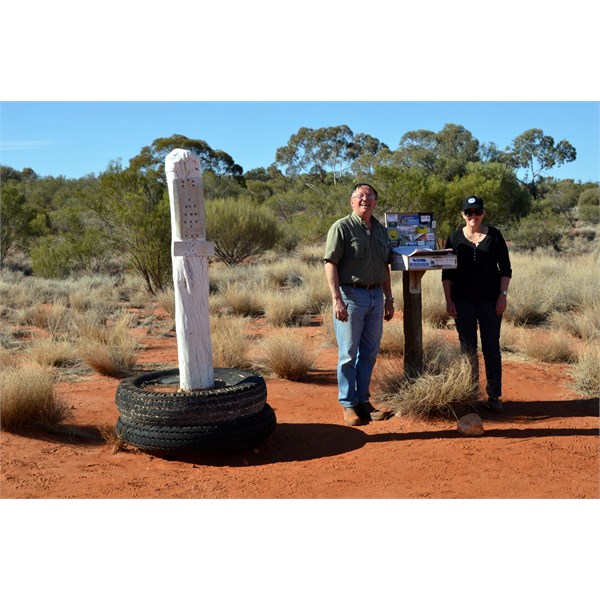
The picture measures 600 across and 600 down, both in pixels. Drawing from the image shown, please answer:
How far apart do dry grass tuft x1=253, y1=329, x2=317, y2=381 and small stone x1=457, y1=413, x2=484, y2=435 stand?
8.66 ft

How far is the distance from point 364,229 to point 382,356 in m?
3.43

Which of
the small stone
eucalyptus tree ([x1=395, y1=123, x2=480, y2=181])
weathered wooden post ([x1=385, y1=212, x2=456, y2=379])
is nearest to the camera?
the small stone

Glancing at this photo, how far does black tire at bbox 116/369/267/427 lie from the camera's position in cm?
533

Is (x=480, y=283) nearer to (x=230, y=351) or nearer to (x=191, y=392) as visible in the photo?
(x=191, y=392)

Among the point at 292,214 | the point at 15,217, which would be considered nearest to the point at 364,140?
the point at 292,214

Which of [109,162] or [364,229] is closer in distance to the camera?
[364,229]

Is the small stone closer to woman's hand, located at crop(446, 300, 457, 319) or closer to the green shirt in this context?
woman's hand, located at crop(446, 300, 457, 319)

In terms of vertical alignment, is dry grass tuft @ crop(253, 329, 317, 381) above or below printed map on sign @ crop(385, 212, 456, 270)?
below

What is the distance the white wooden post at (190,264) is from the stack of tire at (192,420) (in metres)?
0.25

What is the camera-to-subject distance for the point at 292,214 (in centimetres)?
3681

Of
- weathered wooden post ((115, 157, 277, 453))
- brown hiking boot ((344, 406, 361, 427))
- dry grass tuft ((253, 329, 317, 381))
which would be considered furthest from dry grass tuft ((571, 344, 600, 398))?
weathered wooden post ((115, 157, 277, 453))

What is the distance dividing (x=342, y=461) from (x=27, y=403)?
2976mm

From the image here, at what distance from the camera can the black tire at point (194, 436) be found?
17.4 ft
